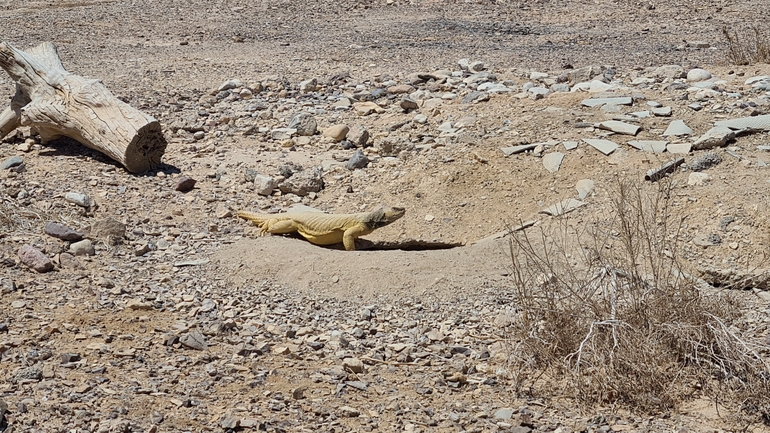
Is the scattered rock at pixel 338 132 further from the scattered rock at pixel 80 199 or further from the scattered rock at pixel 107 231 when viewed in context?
the scattered rock at pixel 107 231

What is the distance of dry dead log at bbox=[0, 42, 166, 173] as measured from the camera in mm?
6941

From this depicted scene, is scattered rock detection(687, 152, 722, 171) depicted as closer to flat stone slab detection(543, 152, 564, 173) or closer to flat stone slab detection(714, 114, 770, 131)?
flat stone slab detection(714, 114, 770, 131)

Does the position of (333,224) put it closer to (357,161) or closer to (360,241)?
(360,241)

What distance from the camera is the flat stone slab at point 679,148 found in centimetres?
654

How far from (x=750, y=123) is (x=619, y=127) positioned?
103cm

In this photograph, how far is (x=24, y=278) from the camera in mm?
5043

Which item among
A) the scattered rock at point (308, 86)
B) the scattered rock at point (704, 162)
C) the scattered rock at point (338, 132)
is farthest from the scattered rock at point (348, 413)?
the scattered rock at point (308, 86)

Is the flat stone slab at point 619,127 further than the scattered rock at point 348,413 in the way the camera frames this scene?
Yes

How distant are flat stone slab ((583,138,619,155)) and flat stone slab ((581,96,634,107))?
805 millimetres

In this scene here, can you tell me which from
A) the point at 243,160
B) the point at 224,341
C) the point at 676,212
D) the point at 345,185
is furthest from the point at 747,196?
the point at 243,160

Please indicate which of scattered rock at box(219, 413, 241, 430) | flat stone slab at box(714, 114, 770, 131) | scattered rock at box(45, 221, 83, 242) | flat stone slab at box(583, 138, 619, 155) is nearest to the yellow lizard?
scattered rock at box(45, 221, 83, 242)

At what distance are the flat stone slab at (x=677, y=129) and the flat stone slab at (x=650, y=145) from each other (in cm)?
18

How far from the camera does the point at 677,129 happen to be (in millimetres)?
6918

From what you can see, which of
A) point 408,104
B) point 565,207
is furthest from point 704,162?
point 408,104
